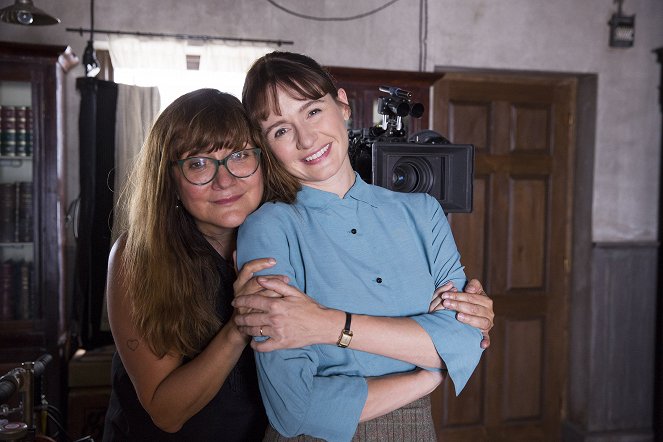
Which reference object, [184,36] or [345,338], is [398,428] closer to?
[345,338]

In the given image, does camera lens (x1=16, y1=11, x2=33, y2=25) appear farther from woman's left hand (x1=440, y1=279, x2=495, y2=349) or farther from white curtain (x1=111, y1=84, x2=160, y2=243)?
woman's left hand (x1=440, y1=279, x2=495, y2=349)

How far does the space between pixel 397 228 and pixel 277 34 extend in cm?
218

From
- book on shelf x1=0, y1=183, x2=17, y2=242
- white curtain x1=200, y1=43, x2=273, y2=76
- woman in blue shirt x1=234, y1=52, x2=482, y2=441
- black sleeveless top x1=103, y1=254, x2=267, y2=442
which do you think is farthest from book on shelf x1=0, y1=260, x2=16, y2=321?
woman in blue shirt x1=234, y1=52, x2=482, y2=441

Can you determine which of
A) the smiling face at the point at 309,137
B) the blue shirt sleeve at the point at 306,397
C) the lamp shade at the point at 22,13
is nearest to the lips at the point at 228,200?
the smiling face at the point at 309,137

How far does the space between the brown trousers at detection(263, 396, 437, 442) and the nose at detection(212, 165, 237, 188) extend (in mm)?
516

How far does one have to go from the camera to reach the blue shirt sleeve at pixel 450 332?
118 centimetres

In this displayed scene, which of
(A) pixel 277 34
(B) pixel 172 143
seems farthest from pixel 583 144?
(B) pixel 172 143

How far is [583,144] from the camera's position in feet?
11.7

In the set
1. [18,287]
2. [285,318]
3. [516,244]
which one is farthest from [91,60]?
[516,244]

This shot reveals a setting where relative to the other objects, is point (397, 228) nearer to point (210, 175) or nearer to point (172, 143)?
point (210, 175)

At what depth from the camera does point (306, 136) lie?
3.98 ft

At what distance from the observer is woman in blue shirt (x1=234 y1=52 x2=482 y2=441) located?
111 centimetres

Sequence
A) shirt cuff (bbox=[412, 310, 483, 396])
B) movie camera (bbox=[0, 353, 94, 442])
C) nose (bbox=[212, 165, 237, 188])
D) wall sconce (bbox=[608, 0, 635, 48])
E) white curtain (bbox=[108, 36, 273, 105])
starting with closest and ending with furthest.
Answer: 1. shirt cuff (bbox=[412, 310, 483, 396])
2. nose (bbox=[212, 165, 237, 188])
3. movie camera (bbox=[0, 353, 94, 442])
4. white curtain (bbox=[108, 36, 273, 105])
5. wall sconce (bbox=[608, 0, 635, 48])

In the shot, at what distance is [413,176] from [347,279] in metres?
0.49
